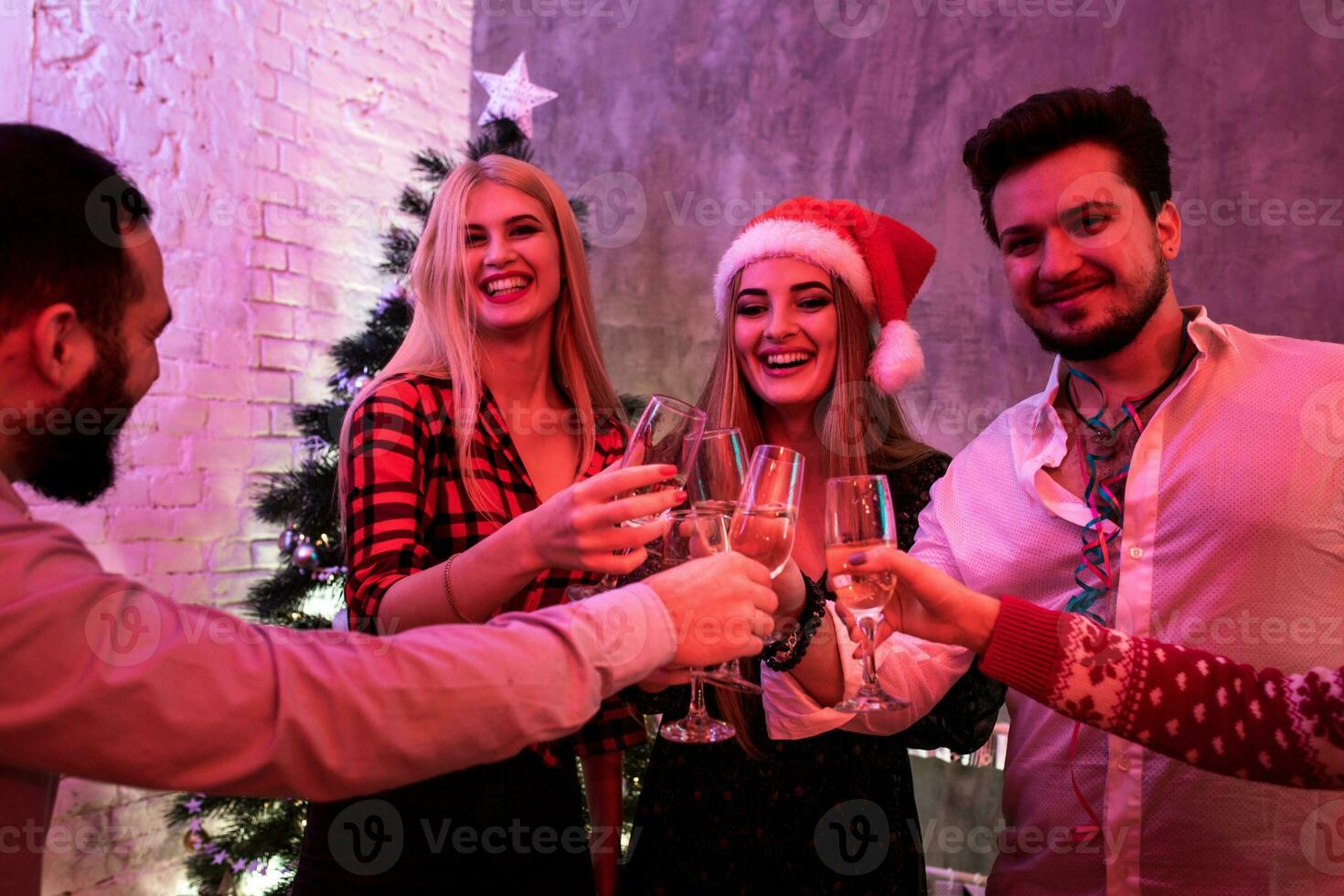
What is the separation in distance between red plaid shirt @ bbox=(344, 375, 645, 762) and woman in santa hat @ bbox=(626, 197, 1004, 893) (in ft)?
0.81

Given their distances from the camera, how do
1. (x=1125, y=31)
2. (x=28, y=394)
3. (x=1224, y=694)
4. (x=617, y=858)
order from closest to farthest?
(x=28, y=394)
(x=1224, y=694)
(x=617, y=858)
(x=1125, y=31)

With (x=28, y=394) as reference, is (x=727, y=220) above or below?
above

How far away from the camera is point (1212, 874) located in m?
1.30

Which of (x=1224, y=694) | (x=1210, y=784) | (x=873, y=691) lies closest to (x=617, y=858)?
(x=873, y=691)

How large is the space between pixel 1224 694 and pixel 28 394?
1.32 meters

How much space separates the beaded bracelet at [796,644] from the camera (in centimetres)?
141

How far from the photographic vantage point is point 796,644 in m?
1.41

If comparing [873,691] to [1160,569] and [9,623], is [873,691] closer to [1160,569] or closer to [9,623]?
[1160,569]

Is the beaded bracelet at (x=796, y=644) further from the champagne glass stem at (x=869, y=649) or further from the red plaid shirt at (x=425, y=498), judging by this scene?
the red plaid shirt at (x=425, y=498)

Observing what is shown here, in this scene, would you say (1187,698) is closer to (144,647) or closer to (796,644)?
(796,644)

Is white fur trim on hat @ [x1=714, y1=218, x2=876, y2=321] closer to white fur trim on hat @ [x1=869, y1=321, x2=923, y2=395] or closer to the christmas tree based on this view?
white fur trim on hat @ [x1=869, y1=321, x2=923, y2=395]

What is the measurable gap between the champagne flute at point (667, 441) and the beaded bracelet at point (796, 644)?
333 mm

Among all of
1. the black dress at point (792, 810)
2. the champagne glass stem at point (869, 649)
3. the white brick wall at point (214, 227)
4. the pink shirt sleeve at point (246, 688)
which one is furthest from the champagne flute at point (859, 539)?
the white brick wall at point (214, 227)

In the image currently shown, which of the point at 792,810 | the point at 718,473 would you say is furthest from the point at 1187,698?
the point at 792,810
